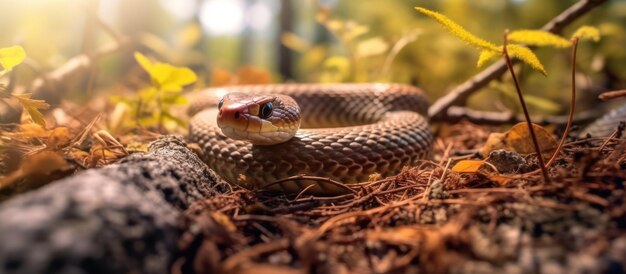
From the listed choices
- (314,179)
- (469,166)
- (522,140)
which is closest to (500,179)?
(469,166)

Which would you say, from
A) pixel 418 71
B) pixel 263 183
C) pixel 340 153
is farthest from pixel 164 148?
pixel 418 71

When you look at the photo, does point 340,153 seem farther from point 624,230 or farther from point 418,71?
point 418,71

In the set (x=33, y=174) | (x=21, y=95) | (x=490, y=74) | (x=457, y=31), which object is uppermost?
(x=457, y=31)

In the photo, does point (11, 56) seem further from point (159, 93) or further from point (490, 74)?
point (490, 74)

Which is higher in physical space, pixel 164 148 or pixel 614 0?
pixel 614 0

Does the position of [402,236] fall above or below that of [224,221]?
above
